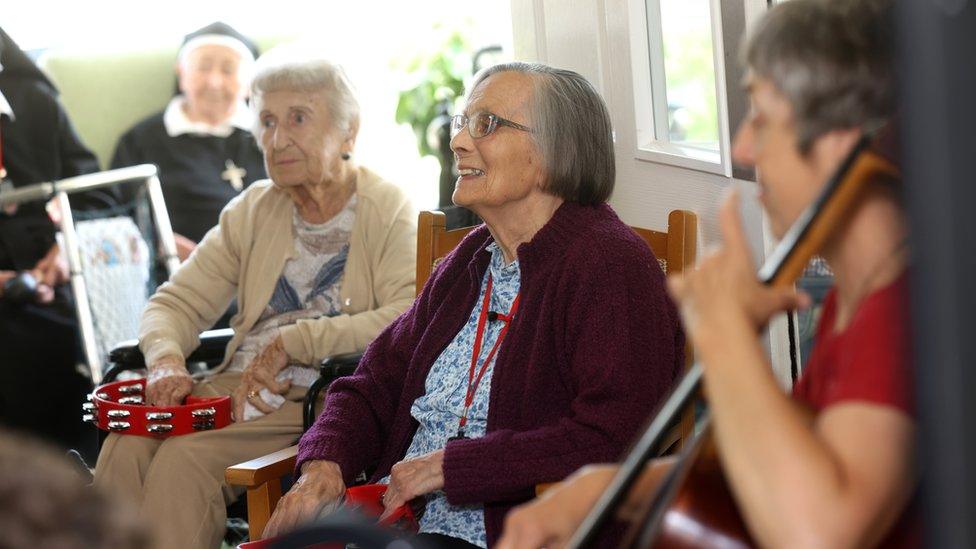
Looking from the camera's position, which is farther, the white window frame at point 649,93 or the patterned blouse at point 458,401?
the white window frame at point 649,93

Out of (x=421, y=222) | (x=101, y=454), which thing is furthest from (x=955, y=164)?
(x=101, y=454)

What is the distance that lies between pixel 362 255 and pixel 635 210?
626 mm

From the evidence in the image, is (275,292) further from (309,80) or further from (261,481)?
(261,481)

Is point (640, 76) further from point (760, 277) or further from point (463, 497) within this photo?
point (760, 277)

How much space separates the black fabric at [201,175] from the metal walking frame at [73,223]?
40 centimetres

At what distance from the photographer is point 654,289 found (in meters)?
1.81

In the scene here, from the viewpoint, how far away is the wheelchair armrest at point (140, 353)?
2.72 m

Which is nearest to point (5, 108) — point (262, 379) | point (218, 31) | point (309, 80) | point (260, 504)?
point (218, 31)

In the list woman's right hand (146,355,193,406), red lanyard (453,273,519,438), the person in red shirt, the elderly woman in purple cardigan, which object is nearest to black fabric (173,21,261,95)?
woman's right hand (146,355,193,406)

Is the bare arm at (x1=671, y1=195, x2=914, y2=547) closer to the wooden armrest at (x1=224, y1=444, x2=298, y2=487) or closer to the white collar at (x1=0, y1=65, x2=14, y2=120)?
the wooden armrest at (x1=224, y1=444, x2=298, y2=487)

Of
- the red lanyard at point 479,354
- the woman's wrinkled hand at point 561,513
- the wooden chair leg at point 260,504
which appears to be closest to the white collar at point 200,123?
the wooden chair leg at point 260,504

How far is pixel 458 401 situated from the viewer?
1928 millimetres

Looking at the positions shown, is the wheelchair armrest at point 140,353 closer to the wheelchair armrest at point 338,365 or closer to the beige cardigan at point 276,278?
the beige cardigan at point 276,278

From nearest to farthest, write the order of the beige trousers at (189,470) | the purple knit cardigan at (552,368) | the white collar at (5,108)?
1. the purple knit cardigan at (552,368)
2. the beige trousers at (189,470)
3. the white collar at (5,108)
